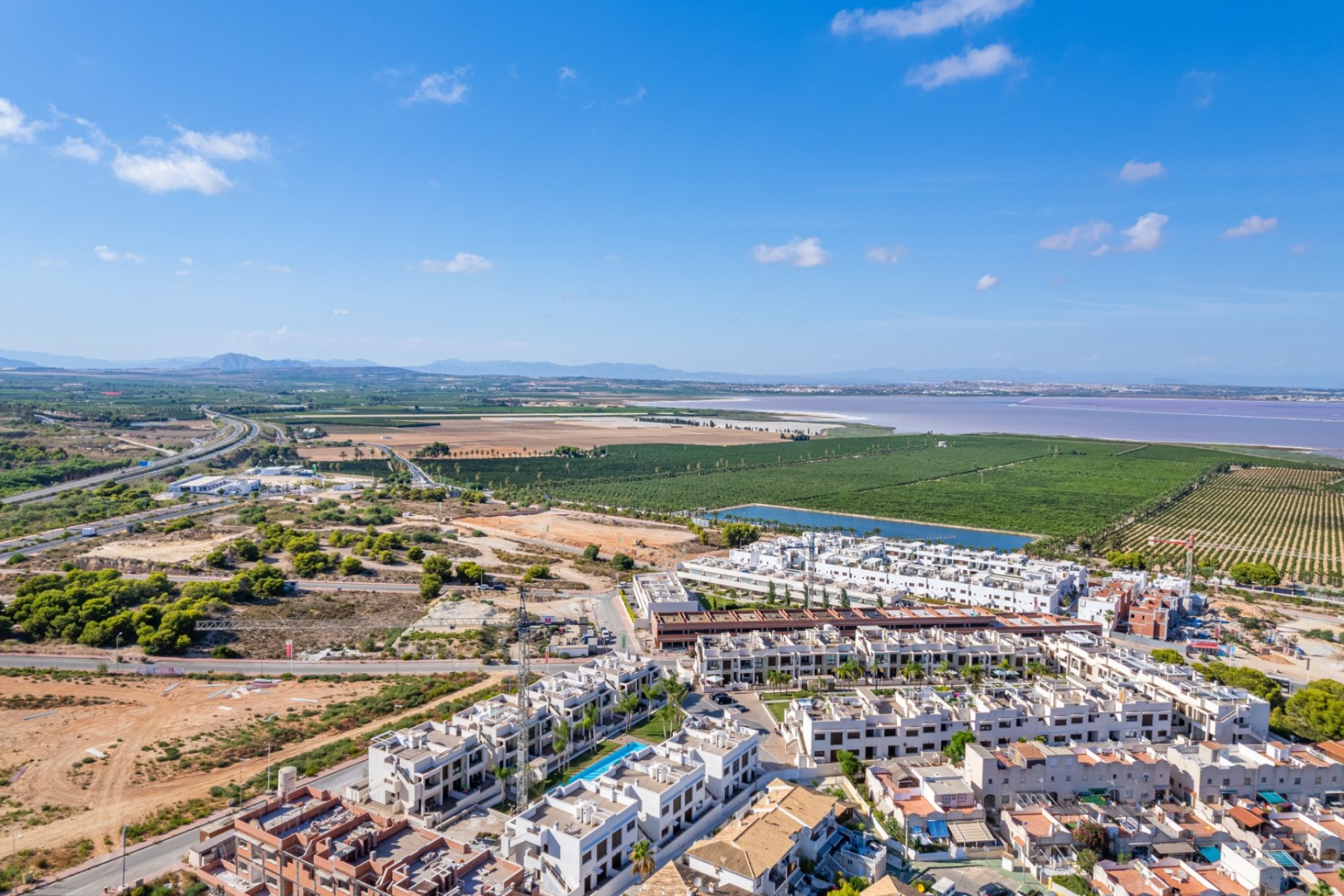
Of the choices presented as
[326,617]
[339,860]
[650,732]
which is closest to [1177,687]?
[650,732]

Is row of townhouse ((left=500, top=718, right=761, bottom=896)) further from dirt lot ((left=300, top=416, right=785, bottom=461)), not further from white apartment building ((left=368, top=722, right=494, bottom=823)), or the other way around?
dirt lot ((left=300, top=416, right=785, bottom=461))

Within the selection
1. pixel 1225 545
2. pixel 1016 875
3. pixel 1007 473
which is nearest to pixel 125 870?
pixel 1016 875

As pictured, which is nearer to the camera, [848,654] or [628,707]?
[628,707]

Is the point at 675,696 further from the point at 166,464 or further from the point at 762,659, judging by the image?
the point at 166,464

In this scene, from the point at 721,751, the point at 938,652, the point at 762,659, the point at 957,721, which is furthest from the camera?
the point at 938,652

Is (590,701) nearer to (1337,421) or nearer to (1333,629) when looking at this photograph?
(1333,629)
